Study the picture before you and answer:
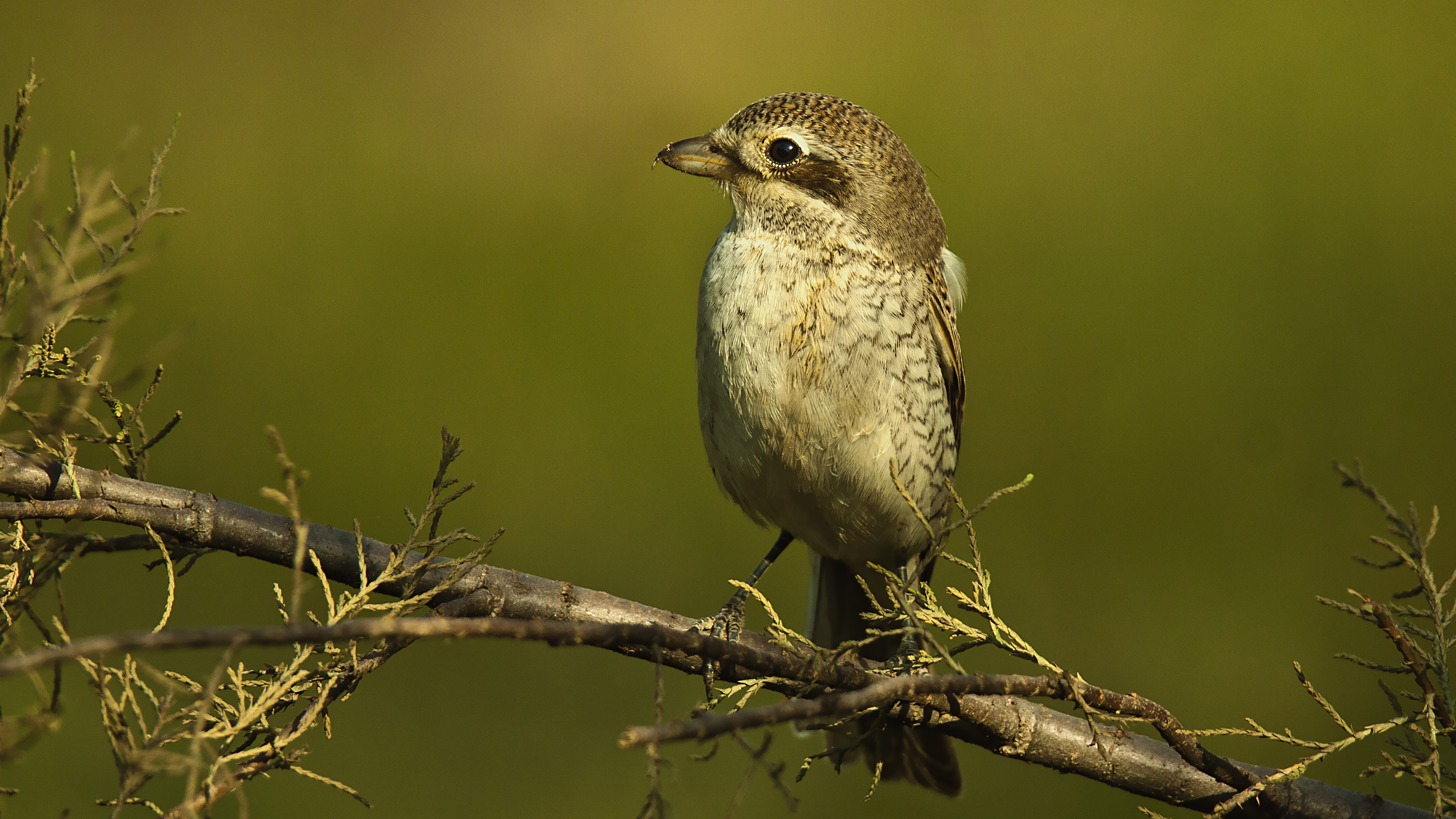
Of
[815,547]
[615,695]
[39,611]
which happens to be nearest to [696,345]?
[815,547]

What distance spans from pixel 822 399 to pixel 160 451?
129 inches

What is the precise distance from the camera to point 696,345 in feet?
9.18

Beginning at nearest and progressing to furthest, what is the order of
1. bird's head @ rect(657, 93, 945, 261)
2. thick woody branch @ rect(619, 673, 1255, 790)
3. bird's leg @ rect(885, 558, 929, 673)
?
1. thick woody branch @ rect(619, 673, 1255, 790)
2. bird's leg @ rect(885, 558, 929, 673)
3. bird's head @ rect(657, 93, 945, 261)

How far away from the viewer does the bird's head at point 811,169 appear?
9.21 feet

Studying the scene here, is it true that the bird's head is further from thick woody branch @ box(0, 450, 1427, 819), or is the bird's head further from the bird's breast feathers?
thick woody branch @ box(0, 450, 1427, 819)

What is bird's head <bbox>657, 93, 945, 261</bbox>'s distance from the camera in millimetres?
2809

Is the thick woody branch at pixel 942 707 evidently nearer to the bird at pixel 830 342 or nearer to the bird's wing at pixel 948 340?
the bird at pixel 830 342

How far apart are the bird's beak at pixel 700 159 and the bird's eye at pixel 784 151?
0.12 metres

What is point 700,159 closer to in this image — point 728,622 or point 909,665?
point 728,622

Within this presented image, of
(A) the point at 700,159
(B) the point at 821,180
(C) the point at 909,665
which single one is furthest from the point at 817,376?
(C) the point at 909,665

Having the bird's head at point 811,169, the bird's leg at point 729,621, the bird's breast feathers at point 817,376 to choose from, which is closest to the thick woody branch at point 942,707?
the bird's leg at point 729,621

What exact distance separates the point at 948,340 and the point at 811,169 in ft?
2.20

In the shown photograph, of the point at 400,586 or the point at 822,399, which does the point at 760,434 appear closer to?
the point at 822,399

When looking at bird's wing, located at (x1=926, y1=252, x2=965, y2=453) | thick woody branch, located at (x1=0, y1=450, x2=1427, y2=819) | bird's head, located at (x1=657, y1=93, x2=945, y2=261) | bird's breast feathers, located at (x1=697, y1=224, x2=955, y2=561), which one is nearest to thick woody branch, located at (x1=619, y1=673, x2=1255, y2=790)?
thick woody branch, located at (x1=0, y1=450, x2=1427, y2=819)
